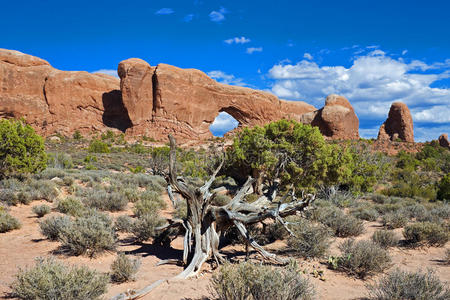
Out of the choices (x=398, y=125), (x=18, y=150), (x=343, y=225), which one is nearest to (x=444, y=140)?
(x=398, y=125)

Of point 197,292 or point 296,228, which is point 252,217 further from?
point 296,228

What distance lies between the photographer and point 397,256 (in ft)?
21.8

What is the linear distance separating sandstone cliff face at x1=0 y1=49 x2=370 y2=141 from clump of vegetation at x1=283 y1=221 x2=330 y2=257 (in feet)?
141

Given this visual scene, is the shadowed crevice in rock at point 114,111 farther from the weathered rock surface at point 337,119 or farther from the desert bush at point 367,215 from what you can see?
the desert bush at point 367,215

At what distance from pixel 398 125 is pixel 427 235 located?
2119 inches

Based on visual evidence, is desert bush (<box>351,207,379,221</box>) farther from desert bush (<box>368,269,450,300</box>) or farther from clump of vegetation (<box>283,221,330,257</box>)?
desert bush (<box>368,269,450,300</box>)

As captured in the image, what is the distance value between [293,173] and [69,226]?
9.18 meters

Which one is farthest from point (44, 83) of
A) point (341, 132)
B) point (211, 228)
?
point (211, 228)

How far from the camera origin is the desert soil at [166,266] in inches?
180

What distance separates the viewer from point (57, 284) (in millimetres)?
3633

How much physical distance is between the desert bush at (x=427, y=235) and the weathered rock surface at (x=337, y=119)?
44.8 meters

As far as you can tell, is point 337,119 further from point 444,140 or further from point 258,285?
point 258,285

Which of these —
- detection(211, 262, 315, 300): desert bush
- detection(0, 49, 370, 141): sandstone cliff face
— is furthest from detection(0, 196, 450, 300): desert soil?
detection(0, 49, 370, 141): sandstone cliff face

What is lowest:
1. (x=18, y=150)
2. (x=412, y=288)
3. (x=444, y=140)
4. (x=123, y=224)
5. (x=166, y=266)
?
(x=166, y=266)
